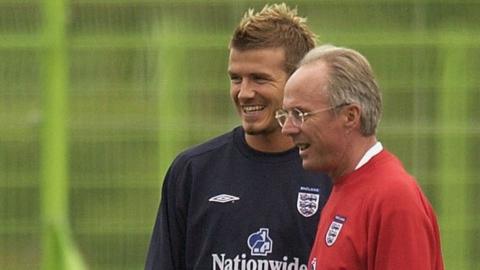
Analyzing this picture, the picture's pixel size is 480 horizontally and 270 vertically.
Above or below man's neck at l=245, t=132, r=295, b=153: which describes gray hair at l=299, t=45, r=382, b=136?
above

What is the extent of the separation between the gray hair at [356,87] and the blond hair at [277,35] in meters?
0.54

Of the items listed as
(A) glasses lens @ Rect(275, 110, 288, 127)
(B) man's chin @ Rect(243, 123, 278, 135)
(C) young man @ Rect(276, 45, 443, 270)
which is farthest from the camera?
(B) man's chin @ Rect(243, 123, 278, 135)

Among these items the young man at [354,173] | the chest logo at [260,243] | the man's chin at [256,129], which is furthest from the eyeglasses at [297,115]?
the chest logo at [260,243]

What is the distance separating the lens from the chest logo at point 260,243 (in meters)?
4.41

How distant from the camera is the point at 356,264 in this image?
147 inches

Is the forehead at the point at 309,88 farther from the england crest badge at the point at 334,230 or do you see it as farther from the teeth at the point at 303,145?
the england crest badge at the point at 334,230

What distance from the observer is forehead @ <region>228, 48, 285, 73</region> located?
4.43 metres

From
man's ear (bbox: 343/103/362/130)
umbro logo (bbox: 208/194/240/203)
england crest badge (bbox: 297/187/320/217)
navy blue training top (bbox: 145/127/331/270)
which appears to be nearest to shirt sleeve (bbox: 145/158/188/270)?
navy blue training top (bbox: 145/127/331/270)

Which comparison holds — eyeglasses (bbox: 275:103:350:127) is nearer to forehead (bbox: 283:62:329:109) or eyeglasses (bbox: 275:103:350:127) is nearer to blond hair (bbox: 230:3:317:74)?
forehead (bbox: 283:62:329:109)

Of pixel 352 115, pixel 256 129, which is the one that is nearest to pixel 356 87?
pixel 352 115

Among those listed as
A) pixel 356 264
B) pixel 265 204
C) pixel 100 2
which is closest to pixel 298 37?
pixel 265 204

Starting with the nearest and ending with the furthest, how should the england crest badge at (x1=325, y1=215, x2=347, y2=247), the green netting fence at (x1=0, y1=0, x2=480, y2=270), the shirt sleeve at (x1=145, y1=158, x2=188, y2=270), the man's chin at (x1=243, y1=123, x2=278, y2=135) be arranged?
the england crest badge at (x1=325, y1=215, x2=347, y2=247)
the man's chin at (x1=243, y1=123, x2=278, y2=135)
the shirt sleeve at (x1=145, y1=158, x2=188, y2=270)
the green netting fence at (x1=0, y1=0, x2=480, y2=270)

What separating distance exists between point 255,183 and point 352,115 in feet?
2.21

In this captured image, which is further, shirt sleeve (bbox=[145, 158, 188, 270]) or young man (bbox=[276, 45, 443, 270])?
shirt sleeve (bbox=[145, 158, 188, 270])
